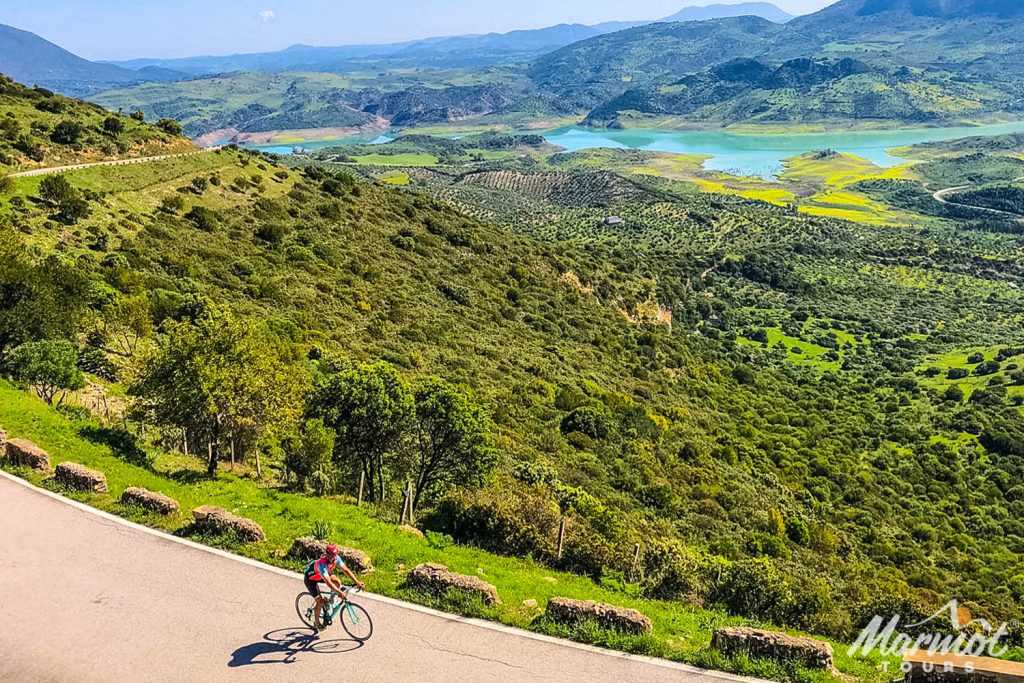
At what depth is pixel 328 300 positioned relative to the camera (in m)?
45.7

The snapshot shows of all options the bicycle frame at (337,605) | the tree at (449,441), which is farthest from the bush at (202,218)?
the bicycle frame at (337,605)

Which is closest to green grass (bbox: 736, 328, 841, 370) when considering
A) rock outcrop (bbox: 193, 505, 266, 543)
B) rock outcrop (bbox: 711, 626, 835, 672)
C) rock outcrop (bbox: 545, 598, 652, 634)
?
rock outcrop (bbox: 711, 626, 835, 672)

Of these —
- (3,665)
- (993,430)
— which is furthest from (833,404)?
(3,665)

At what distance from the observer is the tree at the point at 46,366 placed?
2002cm

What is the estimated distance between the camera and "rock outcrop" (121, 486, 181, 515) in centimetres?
1366

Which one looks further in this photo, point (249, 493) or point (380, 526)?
point (249, 493)

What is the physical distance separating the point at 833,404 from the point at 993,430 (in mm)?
14144

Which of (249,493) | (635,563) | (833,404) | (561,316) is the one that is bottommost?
(833,404)

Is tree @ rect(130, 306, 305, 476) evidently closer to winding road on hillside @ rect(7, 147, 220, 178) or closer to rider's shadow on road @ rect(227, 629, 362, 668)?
rider's shadow on road @ rect(227, 629, 362, 668)

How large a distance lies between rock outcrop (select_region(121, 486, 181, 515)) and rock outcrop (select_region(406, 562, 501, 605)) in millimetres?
5863

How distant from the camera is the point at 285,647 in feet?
33.7

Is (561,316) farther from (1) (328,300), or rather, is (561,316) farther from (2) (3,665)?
(2) (3,665)

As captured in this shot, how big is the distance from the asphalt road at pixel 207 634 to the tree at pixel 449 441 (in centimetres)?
910

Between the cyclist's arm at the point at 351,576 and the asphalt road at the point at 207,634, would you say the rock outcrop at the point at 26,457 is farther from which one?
the cyclist's arm at the point at 351,576
